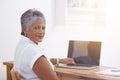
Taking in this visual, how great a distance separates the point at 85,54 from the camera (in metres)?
2.52

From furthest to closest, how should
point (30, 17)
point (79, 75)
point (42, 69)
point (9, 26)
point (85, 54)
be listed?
1. point (9, 26)
2. point (85, 54)
3. point (79, 75)
4. point (30, 17)
5. point (42, 69)

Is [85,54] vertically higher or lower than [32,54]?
lower

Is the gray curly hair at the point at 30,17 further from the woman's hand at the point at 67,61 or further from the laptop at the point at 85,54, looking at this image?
the laptop at the point at 85,54

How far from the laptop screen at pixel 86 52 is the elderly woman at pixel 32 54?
35.9 inches

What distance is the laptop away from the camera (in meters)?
2.46

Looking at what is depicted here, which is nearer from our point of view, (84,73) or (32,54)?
(32,54)

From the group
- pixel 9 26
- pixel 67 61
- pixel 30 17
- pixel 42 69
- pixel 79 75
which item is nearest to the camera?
pixel 42 69

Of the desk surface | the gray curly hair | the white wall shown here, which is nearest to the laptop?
the desk surface

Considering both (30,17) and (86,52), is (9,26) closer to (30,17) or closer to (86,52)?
Answer: (86,52)

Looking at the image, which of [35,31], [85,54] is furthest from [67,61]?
[35,31]

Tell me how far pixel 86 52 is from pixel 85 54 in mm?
23

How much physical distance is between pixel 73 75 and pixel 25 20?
0.73m

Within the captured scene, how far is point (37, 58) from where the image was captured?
1497 millimetres

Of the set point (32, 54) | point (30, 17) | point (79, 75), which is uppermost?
point (30, 17)
